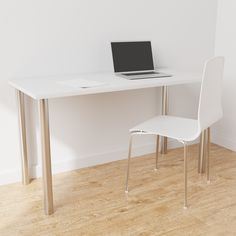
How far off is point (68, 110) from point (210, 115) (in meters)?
0.98

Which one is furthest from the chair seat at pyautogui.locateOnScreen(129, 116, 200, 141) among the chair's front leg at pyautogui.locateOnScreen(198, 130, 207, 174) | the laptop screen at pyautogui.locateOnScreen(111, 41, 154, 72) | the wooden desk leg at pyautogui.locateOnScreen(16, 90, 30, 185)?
the wooden desk leg at pyautogui.locateOnScreen(16, 90, 30, 185)

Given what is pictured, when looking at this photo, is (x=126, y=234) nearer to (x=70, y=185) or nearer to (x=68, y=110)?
(x=70, y=185)

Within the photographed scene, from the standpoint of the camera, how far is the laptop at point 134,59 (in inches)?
95.7

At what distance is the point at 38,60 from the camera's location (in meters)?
2.27

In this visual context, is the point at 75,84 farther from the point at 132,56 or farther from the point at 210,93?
the point at 210,93

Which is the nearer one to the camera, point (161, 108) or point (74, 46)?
point (74, 46)

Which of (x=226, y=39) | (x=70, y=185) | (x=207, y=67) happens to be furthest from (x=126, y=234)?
(x=226, y=39)

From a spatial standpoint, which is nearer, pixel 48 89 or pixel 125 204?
pixel 48 89

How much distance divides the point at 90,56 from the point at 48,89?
26.5 inches

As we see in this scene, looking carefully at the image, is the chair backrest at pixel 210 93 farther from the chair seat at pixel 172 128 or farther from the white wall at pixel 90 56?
the white wall at pixel 90 56

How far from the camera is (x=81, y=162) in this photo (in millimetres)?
2572

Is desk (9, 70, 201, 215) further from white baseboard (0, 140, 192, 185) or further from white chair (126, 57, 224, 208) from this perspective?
white chair (126, 57, 224, 208)

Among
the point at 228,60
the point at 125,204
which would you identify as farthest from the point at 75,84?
the point at 228,60

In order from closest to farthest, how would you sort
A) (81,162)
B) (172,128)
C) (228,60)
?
(172,128) < (81,162) < (228,60)
